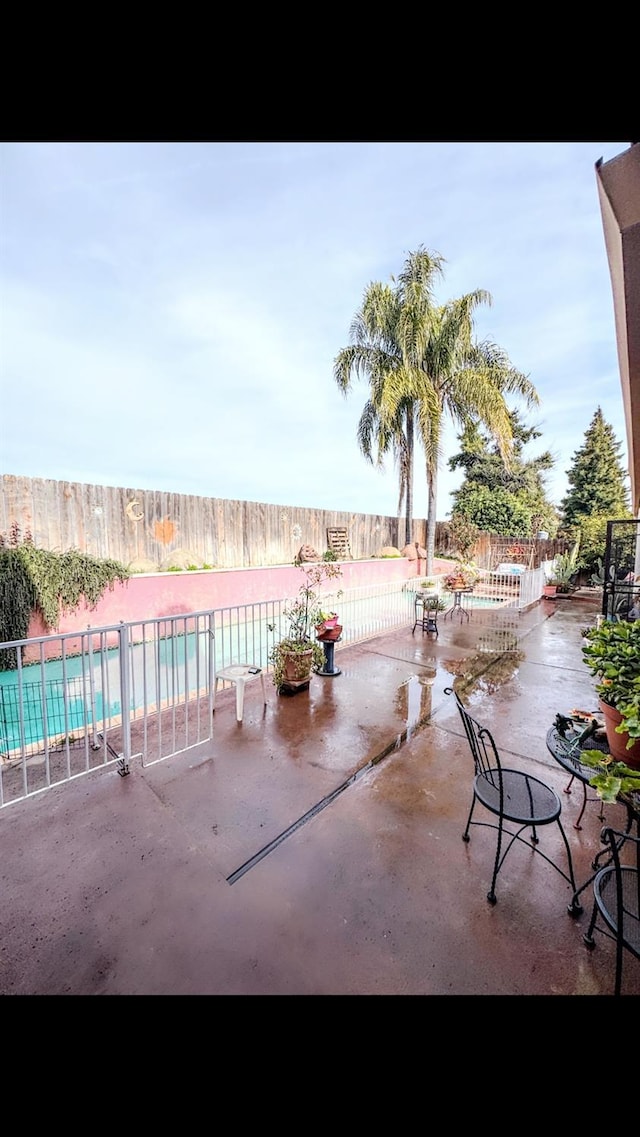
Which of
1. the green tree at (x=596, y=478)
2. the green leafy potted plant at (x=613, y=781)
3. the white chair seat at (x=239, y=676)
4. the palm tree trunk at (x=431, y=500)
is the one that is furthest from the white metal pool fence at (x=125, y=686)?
the green tree at (x=596, y=478)

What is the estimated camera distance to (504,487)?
1602 cm

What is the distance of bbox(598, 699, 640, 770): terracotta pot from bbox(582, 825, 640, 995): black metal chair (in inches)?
13.1

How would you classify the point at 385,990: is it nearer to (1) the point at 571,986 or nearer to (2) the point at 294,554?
(1) the point at 571,986

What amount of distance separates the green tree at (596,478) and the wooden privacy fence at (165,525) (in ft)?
14.7

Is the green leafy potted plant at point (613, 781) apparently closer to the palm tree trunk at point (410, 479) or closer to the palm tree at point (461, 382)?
the palm tree at point (461, 382)

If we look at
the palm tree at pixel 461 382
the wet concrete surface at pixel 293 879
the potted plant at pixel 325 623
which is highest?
the palm tree at pixel 461 382

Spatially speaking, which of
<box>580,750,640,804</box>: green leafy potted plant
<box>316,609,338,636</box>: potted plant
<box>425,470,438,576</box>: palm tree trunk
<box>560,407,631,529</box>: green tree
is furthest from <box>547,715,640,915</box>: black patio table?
<box>560,407,631,529</box>: green tree

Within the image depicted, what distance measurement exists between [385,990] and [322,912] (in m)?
0.39

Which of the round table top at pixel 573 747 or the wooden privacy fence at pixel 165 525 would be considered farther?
the wooden privacy fence at pixel 165 525

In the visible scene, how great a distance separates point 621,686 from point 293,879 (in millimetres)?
1799

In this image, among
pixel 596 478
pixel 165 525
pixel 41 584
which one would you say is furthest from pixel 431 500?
pixel 41 584

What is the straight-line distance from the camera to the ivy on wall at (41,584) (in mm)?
5355

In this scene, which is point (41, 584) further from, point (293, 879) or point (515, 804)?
point (515, 804)
